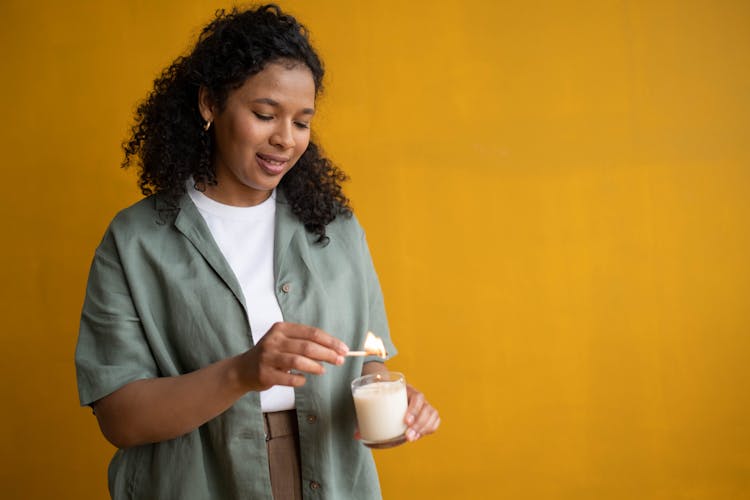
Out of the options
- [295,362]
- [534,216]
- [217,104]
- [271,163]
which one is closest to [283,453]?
[295,362]

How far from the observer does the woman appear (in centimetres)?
135

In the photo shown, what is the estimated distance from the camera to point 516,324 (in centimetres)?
254

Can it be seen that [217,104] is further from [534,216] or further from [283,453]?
[534,216]

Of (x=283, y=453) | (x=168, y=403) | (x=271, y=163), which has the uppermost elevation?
(x=271, y=163)

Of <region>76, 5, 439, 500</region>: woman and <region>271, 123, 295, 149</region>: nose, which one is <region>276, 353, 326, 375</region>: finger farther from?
<region>271, 123, 295, 149</region>: nose

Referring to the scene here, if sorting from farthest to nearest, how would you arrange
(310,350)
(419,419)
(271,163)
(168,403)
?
(271,163) → (419,419) → (168,403) → (310,350)

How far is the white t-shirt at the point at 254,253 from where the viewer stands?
1414mm

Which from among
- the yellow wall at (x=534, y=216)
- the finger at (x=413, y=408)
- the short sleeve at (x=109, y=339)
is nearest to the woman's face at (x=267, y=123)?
the short sleeve at (x=109, y=339)

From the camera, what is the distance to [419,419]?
54.2 inches

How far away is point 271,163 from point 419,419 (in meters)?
0.60

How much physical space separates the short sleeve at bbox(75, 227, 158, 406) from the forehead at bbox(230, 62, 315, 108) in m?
0.41

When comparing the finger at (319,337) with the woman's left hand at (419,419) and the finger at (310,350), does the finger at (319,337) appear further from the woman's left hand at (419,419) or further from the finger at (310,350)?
the woman's left hand at (419,419)

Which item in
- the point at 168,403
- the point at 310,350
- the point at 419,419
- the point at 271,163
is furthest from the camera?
the point at 271,163

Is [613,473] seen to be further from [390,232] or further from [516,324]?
[390,232]
